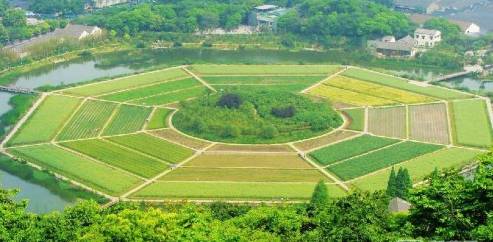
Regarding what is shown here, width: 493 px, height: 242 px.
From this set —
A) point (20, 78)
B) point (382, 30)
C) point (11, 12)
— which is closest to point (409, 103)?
point (382, 30)

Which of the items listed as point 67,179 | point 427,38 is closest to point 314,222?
point 67,179

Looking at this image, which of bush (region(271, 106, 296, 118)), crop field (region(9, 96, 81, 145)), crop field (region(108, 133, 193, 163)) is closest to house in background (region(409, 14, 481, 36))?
bush (region(271, 106, 296, 118))

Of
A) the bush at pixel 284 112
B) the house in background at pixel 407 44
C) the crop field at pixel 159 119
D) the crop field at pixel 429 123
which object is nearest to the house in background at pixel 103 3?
the house in background at pixel 407 44

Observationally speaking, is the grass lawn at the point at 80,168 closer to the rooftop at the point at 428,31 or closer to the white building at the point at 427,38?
the white building at the point at 427,38

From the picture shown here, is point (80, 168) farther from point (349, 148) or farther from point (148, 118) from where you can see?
point (349, 148)

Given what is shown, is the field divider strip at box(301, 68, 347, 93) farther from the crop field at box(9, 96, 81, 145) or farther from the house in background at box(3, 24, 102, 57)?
the house in background at box(3, 24, 102, 57)

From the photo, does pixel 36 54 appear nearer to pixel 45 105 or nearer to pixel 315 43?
pixel 45 105
